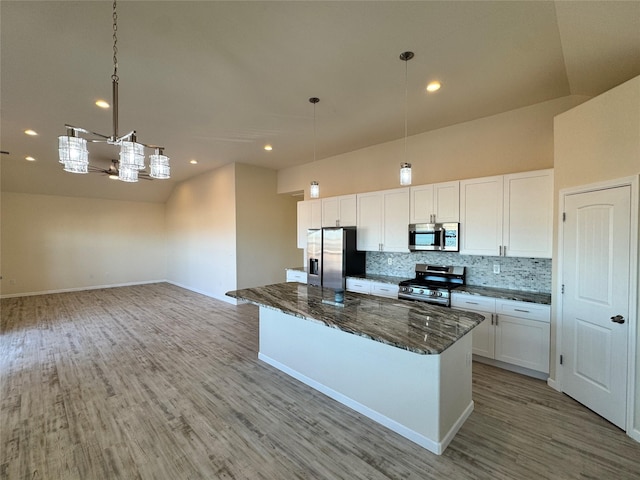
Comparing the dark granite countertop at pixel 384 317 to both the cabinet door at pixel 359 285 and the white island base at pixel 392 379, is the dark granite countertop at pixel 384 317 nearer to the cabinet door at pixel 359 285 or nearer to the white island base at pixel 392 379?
the white island base at pixel 392 379

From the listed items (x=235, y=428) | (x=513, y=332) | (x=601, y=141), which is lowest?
(x=235, y=428)

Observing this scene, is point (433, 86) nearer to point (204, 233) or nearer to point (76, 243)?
point (204, 233)

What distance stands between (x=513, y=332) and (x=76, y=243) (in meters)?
10.7

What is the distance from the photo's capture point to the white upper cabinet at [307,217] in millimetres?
5551

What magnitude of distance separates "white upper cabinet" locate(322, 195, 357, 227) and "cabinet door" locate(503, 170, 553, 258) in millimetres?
2332

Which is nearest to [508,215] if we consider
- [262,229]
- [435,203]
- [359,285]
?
[435,203]

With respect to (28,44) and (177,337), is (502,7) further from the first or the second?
(177,337)

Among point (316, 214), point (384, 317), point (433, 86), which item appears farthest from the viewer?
point (316, 214)

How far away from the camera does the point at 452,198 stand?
3.79m

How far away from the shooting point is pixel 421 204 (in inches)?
161

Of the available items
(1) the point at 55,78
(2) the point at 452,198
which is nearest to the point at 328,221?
(2) the point at 452,198

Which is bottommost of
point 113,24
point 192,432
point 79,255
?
point 192,432

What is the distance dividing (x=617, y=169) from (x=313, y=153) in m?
4.38

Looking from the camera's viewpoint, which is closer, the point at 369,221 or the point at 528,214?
the point at 528,214
